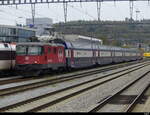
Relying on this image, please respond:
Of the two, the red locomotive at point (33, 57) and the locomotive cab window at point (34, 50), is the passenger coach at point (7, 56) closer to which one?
the red locomotive at point (33, 57)

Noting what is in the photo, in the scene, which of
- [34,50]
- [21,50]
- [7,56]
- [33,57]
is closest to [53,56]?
[34,50]

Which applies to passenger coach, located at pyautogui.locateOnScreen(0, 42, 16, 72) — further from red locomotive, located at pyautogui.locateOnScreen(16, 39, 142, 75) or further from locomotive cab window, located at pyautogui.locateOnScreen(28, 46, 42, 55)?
locomotive cab window, located at pyautogui.locateOnScreen(28, 46, 42, 55)

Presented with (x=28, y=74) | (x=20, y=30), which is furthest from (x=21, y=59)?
(x=20, y=30)

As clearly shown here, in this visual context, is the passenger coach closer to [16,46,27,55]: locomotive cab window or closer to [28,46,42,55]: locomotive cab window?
[16,46,27,55]: locomotive cab window

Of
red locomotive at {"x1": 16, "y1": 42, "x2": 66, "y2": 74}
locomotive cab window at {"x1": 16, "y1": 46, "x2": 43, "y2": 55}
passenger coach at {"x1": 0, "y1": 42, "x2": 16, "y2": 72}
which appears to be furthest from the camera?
passenger coach at {"x1": 0, "y1": 42, "x2": 16, "y2": 72}

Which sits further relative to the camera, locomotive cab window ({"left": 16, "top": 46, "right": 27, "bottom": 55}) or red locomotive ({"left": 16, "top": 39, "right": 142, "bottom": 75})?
locomotive cab window ({"left": 16, "top": 46, "right": 27, "bottom": 55})

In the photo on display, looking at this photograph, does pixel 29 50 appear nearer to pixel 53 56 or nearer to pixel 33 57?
pixel 33 57

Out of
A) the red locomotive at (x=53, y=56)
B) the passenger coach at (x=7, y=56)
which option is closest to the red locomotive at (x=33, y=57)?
the red locomotive at (x=53, y=56)

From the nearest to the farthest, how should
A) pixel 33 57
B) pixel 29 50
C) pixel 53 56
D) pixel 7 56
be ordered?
1. pixel 33 57
2. pixel 29 50
3. pixel 7 56
4. pixel 53 56

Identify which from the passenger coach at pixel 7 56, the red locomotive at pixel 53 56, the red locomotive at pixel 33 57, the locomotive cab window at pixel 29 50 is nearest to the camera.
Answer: the red locomotive at pixel 33 57

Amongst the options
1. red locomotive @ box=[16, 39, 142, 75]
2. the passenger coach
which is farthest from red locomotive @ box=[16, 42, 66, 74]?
the passenger coach

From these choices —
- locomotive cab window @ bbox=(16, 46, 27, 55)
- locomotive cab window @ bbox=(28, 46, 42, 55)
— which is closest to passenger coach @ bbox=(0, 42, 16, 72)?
locomotive cab window @ bbox=(16, 46, 27, 55)

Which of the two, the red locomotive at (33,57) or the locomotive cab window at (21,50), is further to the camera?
the locomotive cab window at (21,50)

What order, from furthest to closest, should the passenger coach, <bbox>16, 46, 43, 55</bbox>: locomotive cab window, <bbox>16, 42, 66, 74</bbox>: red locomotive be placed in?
the passenger coach → <bbox>16, 46, 43, 55</bbox>: locomotive cab window → <bbox>16, 42, 66, 74</bbox>: red locomotive
